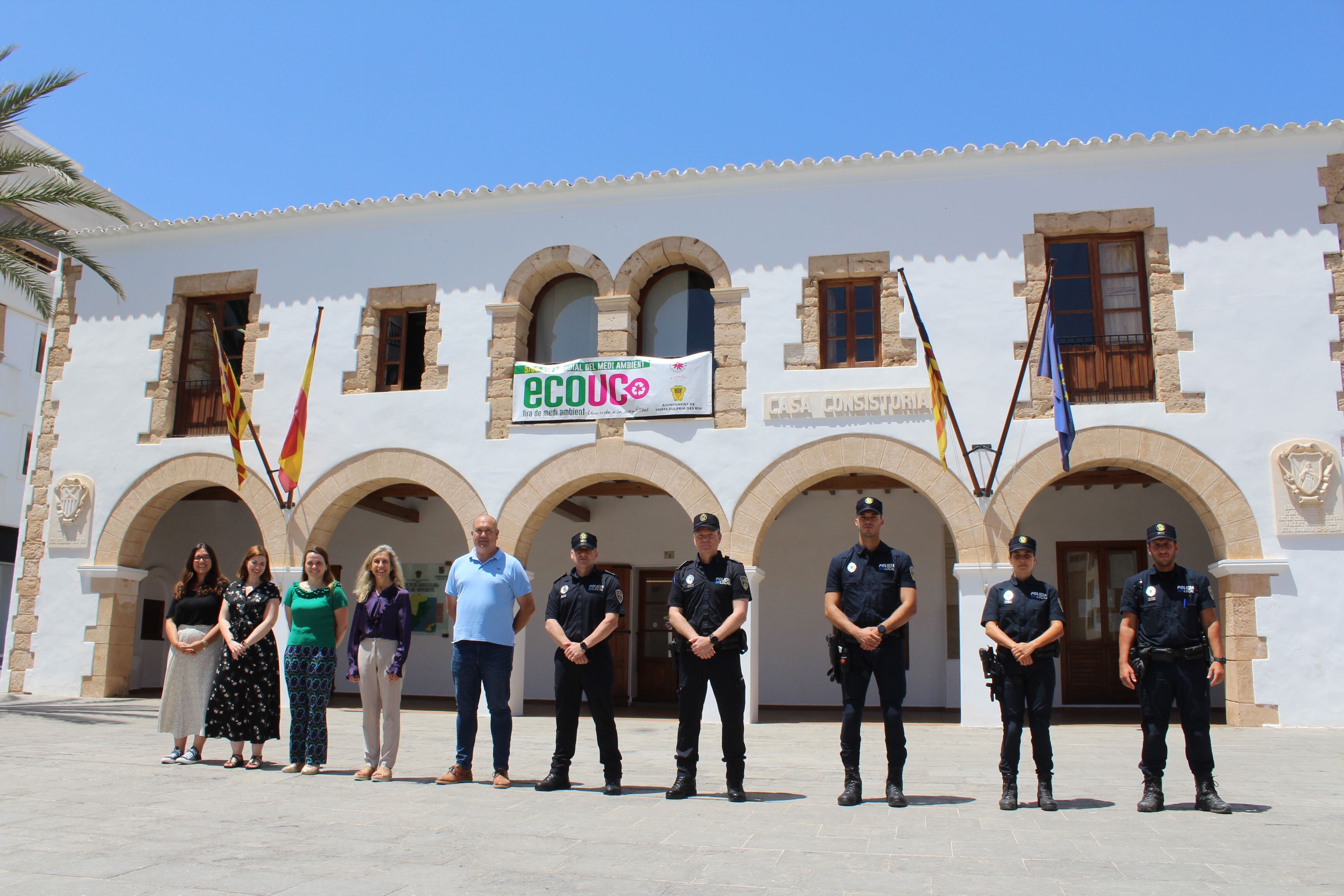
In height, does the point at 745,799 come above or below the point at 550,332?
below

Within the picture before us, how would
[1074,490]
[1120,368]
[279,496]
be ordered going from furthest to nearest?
[1074,490] < [279,496] < [1120,368]

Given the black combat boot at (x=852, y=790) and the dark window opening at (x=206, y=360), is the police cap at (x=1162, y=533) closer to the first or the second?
the black combat boot at (x=852, y=790)

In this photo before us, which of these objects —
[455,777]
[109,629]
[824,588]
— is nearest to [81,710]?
[109,629]

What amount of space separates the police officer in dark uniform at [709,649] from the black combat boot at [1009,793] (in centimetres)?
138

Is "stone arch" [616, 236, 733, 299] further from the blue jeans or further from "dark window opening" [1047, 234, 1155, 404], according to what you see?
the blue jeans

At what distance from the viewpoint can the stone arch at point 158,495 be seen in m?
12.6

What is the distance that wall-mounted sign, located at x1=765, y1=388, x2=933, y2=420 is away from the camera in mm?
11109

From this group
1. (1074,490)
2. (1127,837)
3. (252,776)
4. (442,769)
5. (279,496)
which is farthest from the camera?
(1074,490)

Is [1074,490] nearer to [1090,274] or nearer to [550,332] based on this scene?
[1090,274]

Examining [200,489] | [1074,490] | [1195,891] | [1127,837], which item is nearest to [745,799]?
[1127,837]

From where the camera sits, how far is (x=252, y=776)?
6.62m

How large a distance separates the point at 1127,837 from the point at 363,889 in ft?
10.8

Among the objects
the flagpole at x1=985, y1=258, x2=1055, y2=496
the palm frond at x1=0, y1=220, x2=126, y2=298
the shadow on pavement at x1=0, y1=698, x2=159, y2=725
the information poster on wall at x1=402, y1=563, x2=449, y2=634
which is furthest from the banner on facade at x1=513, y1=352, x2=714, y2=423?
the palm frond at x1=0, y1=220, x2=126, y2=298

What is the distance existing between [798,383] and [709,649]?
6041 millimetres
